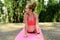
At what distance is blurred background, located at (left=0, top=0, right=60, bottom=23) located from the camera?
6223mm

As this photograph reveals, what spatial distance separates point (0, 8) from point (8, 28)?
943mm

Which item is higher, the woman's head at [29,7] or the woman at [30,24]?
the woman's head at [29,7]

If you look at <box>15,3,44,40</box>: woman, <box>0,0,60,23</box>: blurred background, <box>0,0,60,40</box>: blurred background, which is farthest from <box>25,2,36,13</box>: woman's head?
<box>0,0,60,23</box>: blurred background

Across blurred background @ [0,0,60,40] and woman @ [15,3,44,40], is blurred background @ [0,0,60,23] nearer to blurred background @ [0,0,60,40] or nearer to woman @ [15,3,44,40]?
blurred background @ [0,0,60,40]

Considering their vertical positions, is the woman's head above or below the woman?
above

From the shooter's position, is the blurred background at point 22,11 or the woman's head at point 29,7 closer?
the woman's head at point 29,7

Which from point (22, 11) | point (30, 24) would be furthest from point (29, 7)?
point (22, 11)

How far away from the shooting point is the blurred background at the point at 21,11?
6223 millimetres

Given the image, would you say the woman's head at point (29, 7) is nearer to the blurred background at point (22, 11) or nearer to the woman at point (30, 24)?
the woman at point (30, 24)

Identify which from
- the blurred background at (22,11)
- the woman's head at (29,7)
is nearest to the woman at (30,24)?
the woman's head at (29,7)

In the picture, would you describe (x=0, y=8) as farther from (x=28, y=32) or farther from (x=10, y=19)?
(x=28, y=32)

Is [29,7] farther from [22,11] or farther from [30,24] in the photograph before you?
[22,11]

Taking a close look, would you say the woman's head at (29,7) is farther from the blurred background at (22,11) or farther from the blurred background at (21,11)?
the blurred background at (21,11)

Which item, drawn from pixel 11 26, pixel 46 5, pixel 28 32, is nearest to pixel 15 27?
pixel 11 26
